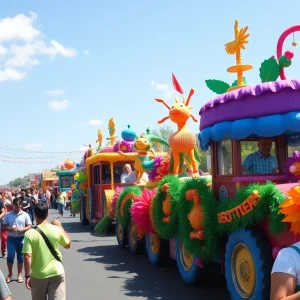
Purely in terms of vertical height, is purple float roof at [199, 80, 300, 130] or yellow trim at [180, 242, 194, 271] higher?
purple float roof at [199, 80, 300, 130]

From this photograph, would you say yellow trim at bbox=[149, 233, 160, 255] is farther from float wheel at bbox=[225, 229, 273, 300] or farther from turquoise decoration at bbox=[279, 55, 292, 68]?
turquoise decoration at bbox=[279, 55, 292, 68]

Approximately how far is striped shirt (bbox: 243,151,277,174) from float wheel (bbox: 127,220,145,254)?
165 inches

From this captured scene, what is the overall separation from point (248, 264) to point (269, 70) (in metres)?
2.45

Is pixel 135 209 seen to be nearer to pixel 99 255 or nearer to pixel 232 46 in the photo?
pixel 99 255

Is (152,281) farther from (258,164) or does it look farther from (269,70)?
(269,70)

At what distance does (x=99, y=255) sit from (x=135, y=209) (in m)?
2.52

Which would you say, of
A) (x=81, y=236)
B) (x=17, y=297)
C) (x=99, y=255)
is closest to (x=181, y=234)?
(x=17, y=297)

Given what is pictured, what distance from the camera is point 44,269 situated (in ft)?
14.7

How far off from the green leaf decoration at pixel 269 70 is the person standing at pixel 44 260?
10.6 feet

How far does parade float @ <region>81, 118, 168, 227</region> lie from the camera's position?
1135cm

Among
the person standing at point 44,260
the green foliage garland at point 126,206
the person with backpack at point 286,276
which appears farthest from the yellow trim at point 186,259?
the person with backpack at point 286,276

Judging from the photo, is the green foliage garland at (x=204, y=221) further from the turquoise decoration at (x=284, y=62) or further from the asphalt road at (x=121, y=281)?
the turquoise decoration at (x=284, y=62)

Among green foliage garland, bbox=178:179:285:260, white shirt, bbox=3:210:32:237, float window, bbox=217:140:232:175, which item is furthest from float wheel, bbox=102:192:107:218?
float window, bbox=217:140:232:175

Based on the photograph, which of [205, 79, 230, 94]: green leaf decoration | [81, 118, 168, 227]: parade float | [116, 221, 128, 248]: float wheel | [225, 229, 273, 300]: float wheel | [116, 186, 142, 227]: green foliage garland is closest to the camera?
[225, 229, 273, 300]: float wheel
